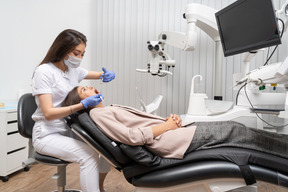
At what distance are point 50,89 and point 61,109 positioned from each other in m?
0.15

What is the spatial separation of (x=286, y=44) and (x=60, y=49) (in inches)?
89.7

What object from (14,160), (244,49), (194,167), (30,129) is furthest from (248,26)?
(14,160)

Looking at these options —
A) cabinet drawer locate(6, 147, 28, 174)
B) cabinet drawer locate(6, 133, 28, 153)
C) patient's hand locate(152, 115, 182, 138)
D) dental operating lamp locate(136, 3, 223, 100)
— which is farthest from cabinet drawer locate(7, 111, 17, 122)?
patient's hand locate(152, 115, 182, 138)

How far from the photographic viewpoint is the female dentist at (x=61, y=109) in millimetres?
1171

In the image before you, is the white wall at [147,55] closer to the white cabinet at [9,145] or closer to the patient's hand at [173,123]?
the white cabinet at [9,145]

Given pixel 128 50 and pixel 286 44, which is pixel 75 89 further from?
pixel 286 44

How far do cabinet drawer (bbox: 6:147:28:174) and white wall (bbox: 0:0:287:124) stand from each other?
664mm

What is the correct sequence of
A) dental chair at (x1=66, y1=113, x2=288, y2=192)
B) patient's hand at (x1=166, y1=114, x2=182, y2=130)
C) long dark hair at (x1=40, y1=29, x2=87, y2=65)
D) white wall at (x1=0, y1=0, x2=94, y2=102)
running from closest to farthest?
dental chair at (x1=66, y1=113, x2=288, y2=192) < patient's hand at (x1=166, y1=114, x2=182, y2=130) < long dark hair at (x1=40, y1=29, x2=87, y2=65) < white wall at (x1=0, y1=0, x2=94, y2=102)

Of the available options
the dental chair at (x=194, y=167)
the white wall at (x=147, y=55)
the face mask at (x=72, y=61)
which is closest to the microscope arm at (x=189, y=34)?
the white wall at (x=147, y=55)

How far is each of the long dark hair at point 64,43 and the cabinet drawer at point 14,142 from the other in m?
1.03

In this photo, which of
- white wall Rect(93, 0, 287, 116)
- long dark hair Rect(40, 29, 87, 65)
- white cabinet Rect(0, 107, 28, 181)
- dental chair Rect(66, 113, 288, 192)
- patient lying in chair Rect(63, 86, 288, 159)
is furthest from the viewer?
white wall Rect(93, 0, 287, 116)

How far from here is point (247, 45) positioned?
4.66 feet

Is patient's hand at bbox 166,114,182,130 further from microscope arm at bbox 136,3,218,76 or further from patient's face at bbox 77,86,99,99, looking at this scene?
microscope arm at bbox 136,3,218,76

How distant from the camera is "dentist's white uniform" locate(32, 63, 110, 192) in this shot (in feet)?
3.79
